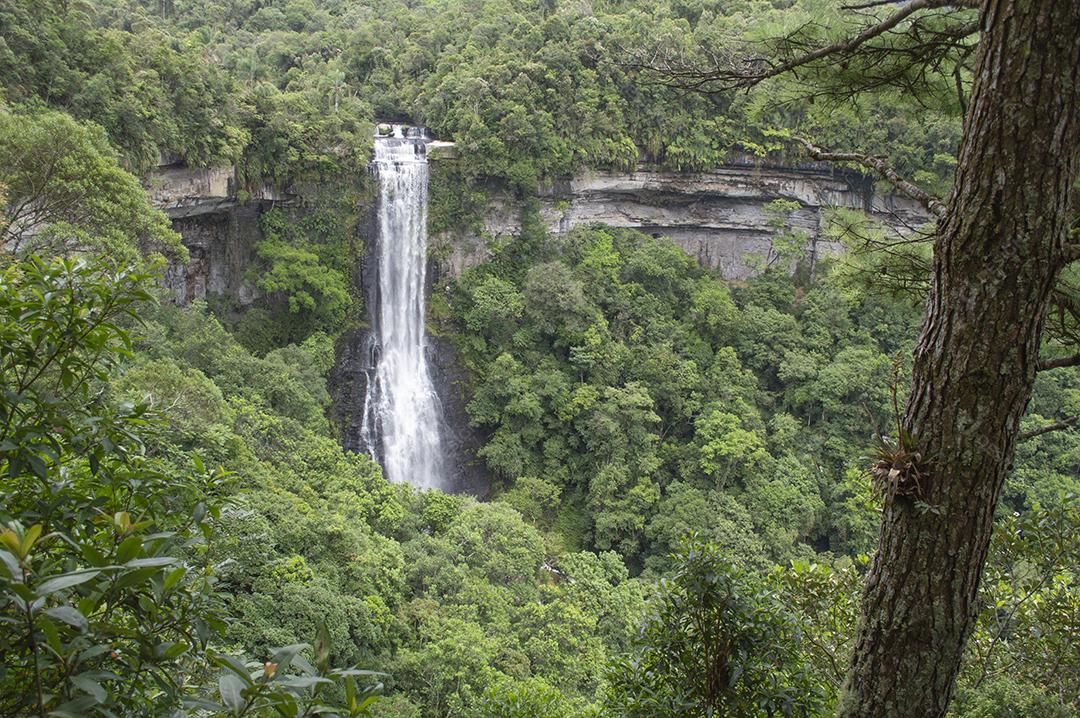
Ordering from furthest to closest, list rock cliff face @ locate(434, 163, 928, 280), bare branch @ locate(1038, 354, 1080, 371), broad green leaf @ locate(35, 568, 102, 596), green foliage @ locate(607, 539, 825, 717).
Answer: rock cliff face @ locate(434, 163, 928, 280)
green foliage @ locate(607, 539, 825, 717)
bare branch @ locate(1038, 354, 1080, 371)
broad green leaf @ locate(35, 568, 102, 596)

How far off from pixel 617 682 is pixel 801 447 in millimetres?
14745

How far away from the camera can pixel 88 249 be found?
336 inches

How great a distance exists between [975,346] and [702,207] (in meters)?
19.8

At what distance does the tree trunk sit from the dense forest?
24mm

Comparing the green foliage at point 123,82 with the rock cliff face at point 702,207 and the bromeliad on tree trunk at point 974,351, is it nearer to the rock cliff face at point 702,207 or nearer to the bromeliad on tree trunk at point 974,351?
the rock cliff face at point 702,207

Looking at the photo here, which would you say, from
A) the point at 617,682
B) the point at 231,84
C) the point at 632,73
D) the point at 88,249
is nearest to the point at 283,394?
the point at 88,249

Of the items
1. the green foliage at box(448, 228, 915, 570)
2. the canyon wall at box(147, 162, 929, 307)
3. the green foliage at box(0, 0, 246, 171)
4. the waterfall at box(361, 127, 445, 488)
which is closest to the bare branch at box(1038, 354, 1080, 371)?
the green foliage at box(448, 228, 915, 570)

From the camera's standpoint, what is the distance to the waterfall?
16.0 meters

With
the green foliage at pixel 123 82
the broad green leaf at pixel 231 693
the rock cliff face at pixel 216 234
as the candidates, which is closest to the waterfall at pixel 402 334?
the rock cliff face at pixel 216 234

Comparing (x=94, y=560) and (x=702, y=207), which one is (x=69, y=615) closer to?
(x=94, y=560)

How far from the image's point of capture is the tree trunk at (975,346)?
1.80m

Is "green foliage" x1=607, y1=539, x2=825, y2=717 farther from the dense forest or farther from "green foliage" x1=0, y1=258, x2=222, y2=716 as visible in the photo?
"green foliage" x1=0, y1=258, x2=222, y2=716

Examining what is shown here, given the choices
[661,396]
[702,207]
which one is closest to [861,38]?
[661,396]

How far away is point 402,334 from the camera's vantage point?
16906mm
